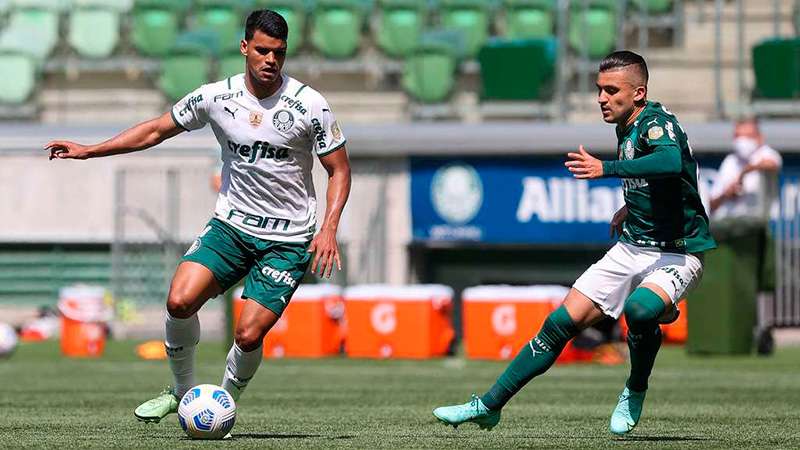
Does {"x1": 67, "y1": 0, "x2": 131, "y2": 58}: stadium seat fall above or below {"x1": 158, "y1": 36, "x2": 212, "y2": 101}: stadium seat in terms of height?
above

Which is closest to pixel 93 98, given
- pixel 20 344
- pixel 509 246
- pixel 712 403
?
pixel 20 344

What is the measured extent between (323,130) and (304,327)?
956 cm

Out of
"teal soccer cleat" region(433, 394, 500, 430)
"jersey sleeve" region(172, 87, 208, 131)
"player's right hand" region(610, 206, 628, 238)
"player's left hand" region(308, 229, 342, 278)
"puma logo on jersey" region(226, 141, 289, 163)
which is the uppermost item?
"jersey sleeve" region(172, 87, 208, 131)

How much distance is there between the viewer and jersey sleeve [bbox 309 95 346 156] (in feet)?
27.8

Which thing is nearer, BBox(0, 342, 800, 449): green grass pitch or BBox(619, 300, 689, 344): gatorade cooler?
BBox(0, 342, 800, 449): green grass pitch

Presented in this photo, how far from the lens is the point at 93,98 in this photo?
77.9 ft

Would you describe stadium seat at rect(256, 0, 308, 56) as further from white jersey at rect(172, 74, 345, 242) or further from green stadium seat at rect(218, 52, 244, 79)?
white jersey at rect(172, 74, 345, 242)

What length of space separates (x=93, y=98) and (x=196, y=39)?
1696mm

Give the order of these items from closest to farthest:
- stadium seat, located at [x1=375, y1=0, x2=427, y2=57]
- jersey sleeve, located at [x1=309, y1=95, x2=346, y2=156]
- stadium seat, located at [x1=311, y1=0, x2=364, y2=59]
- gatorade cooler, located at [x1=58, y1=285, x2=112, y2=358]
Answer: jersey sleeve, located at [x1=309, y1=95, x2=346, y2=156]
gatorade cooler, located at [x1=58, y1=285, x2=112, y2=358]
stadium seat, located at [x1=375, y1=0, x2=427, y2=57]
stadium seat, located at [x1=311, y1=0, x2=364, y2=59]

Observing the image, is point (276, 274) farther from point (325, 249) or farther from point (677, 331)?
point (677, 331)

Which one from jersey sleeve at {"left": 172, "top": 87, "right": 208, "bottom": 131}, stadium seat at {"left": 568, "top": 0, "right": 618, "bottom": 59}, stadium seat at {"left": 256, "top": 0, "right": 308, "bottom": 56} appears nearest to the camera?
jersey sleeve at {"left": 172, "top": 87, "right": 208, "bottom": 131}

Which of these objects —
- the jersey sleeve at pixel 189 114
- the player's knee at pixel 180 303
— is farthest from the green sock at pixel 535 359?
the jersey sleeve at pixel 189 114

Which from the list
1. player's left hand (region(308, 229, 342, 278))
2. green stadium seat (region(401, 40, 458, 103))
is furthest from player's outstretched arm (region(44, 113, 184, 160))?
green stadium seat (region(401, 40, 458, 103))

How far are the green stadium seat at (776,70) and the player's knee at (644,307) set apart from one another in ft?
43.3
